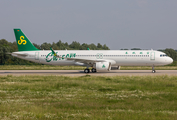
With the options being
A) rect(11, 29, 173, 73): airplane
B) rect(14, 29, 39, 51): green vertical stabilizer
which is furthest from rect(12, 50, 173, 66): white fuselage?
rect(14, 29, 39, 51): green vertical stabilizer

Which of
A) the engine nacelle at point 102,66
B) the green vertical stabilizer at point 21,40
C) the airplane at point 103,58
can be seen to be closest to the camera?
the engine nacelle at point 102,66

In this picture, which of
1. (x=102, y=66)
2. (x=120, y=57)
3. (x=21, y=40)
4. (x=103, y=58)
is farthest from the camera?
(x=21, y=40)

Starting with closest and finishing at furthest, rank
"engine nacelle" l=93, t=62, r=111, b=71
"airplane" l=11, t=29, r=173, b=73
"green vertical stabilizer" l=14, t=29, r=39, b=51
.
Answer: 1. "engine nacelle" l=93, t=62, r=111, b=71
2. "airplane" l=11, t=29, r=173, b=73
3. "green vertical stabilizer" l=14, t=29, r=39, b=51

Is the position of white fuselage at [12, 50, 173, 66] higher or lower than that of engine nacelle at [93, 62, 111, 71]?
higher

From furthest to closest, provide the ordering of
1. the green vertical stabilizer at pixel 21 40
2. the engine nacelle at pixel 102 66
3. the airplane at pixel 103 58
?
the green vertical stabilizer at pixel 21 40 < the airplane at pixel 103 58 < the engine nacelle at pixel 102 66

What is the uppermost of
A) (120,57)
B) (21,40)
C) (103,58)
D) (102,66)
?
(21,40)

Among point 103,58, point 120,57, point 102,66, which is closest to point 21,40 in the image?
Answer: point 103,58

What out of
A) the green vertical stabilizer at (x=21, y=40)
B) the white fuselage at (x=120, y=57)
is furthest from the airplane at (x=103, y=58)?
the green vertical stabilizer at (x=21, y=40)

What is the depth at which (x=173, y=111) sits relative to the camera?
10.0 metres

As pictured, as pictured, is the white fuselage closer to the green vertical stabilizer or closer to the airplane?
the airplane

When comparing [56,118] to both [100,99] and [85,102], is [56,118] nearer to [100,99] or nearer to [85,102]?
[85,102]

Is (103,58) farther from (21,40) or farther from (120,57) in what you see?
(21,40)

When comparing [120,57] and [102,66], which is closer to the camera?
[102,66]

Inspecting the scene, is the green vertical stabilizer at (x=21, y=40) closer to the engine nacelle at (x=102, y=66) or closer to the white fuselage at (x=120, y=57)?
the white fuselage at (x=120, y=57)
